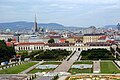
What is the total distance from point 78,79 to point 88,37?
80308mm

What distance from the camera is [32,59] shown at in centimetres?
5056

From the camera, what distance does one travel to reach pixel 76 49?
77562mm

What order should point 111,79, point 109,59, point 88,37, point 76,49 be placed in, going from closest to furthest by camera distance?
point 111,79 → point 109,59 → point 76,49 → point 88,37

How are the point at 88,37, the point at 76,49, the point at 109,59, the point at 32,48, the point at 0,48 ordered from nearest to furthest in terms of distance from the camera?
the point at 109,59 → the point at 0,48 → the point at 76,49 → the point at 32,48 → the point at 88,37

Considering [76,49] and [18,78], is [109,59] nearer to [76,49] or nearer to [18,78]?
[18,78]

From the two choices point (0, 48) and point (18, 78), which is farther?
point (0, 48)

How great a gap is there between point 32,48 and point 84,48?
1434 centimetres

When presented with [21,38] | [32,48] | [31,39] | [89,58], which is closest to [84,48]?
[32,48]

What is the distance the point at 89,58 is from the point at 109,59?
3144 millimetres

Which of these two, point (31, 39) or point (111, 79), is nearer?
point (111, 79)

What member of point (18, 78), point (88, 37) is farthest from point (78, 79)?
point (88, 37)

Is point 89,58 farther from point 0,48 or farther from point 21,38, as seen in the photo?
point 21,38

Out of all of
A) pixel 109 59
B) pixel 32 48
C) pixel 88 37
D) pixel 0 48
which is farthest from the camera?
pixel 88 37

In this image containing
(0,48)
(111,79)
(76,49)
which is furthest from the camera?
(76,49)
